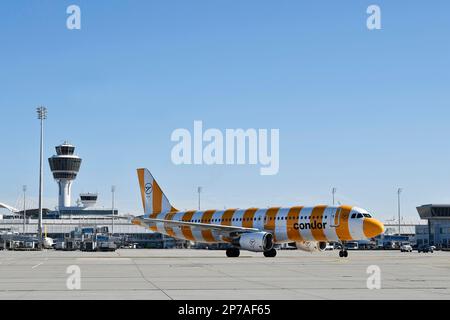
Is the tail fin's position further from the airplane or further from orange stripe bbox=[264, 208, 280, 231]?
orange stripe bbox=[264, 208, 280, 231]

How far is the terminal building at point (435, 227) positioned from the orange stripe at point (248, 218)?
84546 mm

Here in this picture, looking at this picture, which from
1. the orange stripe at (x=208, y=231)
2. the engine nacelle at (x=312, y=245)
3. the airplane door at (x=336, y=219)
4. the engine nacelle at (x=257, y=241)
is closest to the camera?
the airplane door at (x=336, y=219)

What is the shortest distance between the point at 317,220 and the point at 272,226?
543cm

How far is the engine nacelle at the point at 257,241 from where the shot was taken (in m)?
60.1

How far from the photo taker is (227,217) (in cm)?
6788

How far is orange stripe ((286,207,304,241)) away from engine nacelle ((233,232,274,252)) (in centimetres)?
176

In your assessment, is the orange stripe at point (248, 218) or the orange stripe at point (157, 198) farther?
the orange stripe at point (157, 198)

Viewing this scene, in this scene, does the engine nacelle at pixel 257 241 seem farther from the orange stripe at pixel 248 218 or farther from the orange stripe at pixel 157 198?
the orange stripe at pixel 157 198

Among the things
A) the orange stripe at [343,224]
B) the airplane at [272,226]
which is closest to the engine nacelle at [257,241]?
the airplane at [272,226]

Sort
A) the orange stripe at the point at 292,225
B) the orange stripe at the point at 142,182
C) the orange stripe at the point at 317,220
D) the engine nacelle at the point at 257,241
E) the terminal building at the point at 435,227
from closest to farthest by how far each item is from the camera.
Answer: the orange stripe at the point at 317,220 < the orange stripe at the point at 292,225 < the engine nacelle at the point at 257,241 < the orange stripe at the point at 142,182 < the terminal building at the point at 435,227

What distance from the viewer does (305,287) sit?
82.7 feet

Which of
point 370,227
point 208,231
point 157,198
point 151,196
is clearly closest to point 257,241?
point 208,231

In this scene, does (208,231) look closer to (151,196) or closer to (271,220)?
(271,220)

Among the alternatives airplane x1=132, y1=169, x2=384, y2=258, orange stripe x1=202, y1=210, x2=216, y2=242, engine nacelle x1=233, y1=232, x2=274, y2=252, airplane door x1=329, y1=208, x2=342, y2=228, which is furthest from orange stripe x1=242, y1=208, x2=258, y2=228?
airplane door x1=329, y1=208, x2=342, y2=228
